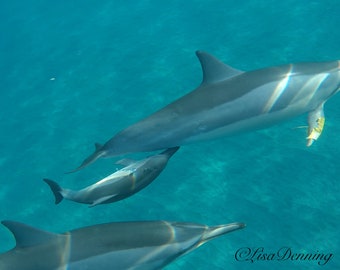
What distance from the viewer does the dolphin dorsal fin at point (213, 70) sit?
22.9 ft

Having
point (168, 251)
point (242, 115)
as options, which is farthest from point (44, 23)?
point (168, 251)

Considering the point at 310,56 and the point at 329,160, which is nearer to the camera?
the point at 329,160

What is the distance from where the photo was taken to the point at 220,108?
6855 mm

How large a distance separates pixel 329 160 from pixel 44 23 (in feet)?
51.8

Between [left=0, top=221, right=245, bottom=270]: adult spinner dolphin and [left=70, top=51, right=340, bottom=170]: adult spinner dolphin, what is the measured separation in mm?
1469

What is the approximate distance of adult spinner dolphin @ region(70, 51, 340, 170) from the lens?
6.76 m

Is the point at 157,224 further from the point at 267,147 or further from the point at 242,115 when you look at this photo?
the point at 267,147

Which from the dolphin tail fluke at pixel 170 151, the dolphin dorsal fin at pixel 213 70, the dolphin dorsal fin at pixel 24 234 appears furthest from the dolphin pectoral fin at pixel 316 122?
the dolphin dorsal fin at pixel 24 234

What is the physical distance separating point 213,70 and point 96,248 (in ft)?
11.1

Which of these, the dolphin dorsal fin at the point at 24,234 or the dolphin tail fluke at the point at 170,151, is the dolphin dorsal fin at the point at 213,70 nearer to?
the dolphin tail fluke at the point at 170,151

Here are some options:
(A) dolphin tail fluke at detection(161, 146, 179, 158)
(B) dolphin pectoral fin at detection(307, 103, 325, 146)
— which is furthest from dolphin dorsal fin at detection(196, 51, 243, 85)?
(B) dolphin pectoral fin at detection(307, 103, 325, 146)

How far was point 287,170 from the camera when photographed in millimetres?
9078

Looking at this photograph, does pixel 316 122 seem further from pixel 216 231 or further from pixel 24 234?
pixel 24 234

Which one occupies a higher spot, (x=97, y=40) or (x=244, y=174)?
(x=97, y=40)
